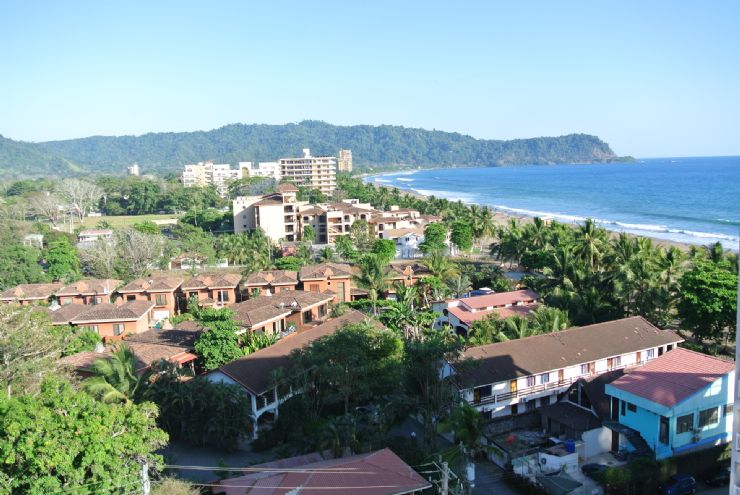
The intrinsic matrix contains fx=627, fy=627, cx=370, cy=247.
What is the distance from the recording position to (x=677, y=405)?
20.2 meters

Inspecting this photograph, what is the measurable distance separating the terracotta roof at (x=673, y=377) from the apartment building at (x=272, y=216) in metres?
53.0

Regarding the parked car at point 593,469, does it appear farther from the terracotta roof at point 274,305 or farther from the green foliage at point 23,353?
the terracotta roof at point 274,305

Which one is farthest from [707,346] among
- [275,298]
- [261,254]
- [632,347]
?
[261,254]

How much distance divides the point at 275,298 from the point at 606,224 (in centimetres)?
6082

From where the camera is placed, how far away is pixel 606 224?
282 feet

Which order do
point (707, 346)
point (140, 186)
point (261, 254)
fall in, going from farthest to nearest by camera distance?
point (140, 186) → point (261, 254) → point (707, 346)

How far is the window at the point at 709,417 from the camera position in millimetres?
20906

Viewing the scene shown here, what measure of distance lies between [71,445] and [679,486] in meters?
17.1

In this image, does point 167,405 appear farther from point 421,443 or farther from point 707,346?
point 707,346

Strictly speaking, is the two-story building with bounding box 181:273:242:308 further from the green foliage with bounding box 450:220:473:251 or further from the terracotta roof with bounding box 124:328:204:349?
the green foliage with bounding box 450:220:473:251

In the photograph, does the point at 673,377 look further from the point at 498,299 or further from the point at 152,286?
the point at 152,286

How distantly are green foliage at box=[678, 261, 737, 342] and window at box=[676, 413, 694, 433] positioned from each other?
10.1 m

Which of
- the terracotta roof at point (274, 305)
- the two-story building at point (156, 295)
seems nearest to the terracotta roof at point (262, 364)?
the terracotta roof at point (274, 305)

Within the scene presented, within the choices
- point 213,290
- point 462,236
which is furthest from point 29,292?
point 462,236
